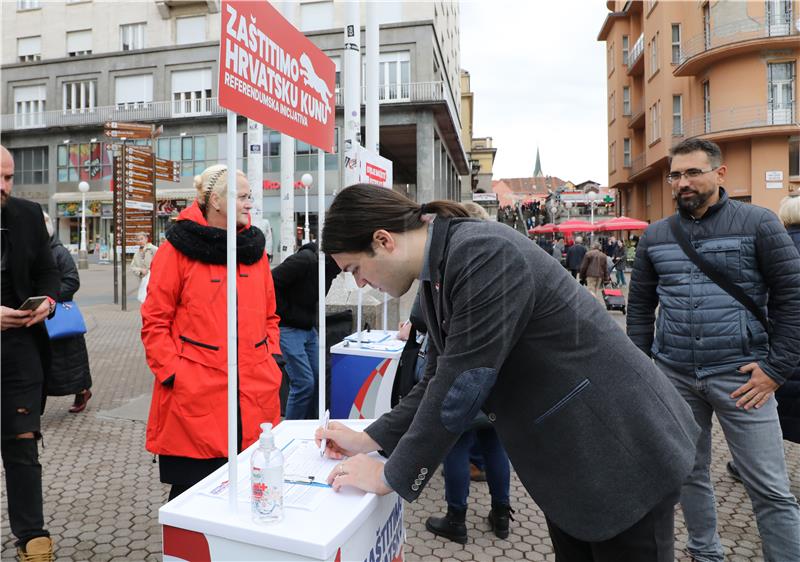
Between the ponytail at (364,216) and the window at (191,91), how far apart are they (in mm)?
34203

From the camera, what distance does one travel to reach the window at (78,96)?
35.2m

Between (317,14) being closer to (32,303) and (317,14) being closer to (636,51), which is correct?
(636,51)

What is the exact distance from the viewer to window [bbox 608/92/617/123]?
40.9 meters

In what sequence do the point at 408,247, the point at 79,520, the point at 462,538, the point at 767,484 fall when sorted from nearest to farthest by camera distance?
the point at 408,247 → the point at 767,484 → the point at 462,538 → the point at 79,520

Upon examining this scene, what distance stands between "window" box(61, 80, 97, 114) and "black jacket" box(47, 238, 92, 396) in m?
35.1

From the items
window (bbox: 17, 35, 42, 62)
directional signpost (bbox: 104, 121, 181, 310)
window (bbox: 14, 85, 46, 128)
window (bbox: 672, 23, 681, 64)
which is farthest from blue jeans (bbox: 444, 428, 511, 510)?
window (bbox: 17, 35, 42, 62)

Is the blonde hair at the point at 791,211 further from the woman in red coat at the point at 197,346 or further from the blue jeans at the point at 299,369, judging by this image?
the blue jeans at the point at 299,369

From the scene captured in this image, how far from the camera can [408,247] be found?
1582 mm

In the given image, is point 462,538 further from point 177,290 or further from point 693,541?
point 177,290

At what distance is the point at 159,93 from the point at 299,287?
33.8 metres

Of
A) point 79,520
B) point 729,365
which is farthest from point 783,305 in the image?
point 79,520

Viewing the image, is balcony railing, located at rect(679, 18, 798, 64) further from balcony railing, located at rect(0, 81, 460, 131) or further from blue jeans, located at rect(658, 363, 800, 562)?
blue jeans, located at rect(658, 363, 800, 562)

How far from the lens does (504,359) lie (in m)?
1.39

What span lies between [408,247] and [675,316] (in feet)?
5.98
